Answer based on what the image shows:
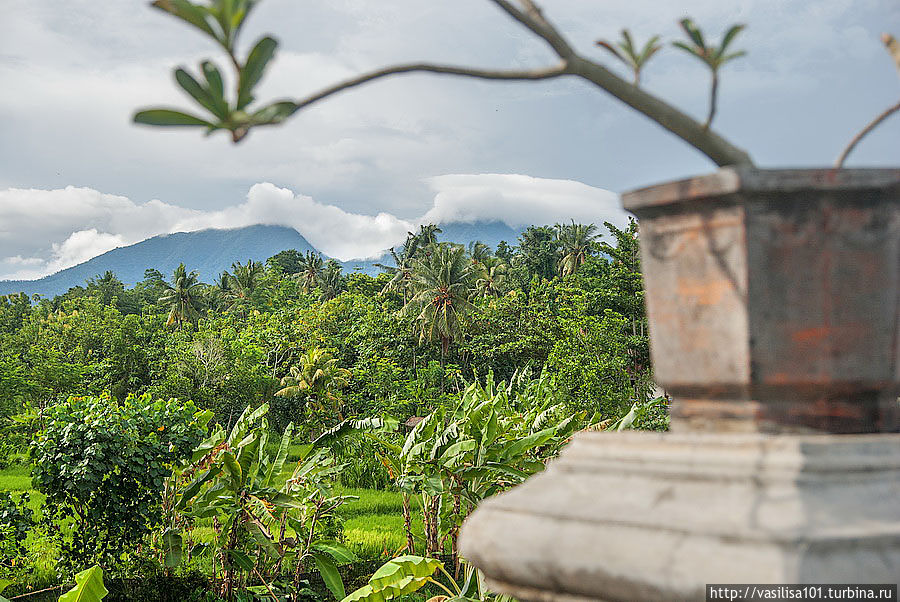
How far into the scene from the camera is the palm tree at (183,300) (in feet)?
136

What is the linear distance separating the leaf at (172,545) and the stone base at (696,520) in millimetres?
6751

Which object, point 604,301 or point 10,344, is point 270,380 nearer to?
point 10,344

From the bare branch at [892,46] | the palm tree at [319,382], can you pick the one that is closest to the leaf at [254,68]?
the bare branch at [892,46]

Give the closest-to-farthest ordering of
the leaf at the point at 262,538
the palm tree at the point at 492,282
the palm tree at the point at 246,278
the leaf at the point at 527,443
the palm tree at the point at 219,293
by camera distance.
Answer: the leaf at the point at 527,443 < the leaf at the point at 262,538 < the palm tree at the point at 492,282 < the palm tree at the point at 219,293 < the palm tree at the point at 246,278

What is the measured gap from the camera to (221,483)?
670cm

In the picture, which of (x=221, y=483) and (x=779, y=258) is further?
(x=221, y=483)

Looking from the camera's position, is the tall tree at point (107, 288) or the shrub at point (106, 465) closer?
the shrub at point (106, 465)

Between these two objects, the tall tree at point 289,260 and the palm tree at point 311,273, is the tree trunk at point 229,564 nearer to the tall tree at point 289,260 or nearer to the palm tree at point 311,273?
the palm tree at point 311,273

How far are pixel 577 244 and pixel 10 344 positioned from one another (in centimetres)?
2883

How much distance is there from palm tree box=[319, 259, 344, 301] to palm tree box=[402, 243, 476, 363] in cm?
1419

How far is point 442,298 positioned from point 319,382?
575 cm

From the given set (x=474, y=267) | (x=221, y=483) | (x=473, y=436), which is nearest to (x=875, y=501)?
(x=473, y=436)

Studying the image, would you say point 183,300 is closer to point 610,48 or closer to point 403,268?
point 403,268

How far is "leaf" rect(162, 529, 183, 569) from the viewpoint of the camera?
7.37 m
